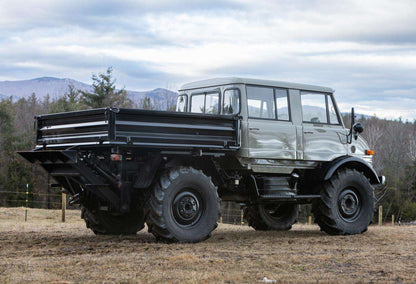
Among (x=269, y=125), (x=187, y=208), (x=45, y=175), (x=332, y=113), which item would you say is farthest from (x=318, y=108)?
(x=45, y=175)

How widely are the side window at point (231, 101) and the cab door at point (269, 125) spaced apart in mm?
213

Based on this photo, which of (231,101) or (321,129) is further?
(321,129)

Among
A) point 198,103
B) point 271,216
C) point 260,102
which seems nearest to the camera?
point 260,102

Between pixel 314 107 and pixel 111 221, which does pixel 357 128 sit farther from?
pixel 111 221

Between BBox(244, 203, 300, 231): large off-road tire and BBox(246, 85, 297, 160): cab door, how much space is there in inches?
94.3

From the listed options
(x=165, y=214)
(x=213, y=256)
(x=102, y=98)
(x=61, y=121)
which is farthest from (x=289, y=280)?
(x=102, y=98)

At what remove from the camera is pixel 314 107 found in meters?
12.2

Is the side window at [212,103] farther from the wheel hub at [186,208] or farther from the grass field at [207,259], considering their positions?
the grass field at [207,259]

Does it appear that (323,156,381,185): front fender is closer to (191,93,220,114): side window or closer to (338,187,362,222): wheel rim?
(338,187,362,222): wheel rim

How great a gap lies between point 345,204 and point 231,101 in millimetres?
3318

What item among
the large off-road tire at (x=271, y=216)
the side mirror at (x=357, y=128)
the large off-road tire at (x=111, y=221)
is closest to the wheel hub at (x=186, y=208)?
the large off-road tire at (x=111, y=221)

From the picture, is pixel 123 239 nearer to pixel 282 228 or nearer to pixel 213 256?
pixel 213 256

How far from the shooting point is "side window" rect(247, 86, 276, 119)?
11.1m

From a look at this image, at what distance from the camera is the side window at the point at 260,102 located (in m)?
11.1
